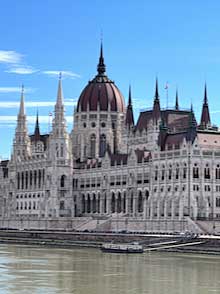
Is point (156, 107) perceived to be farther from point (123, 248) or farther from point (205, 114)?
point (123, 248)

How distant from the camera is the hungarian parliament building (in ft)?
500

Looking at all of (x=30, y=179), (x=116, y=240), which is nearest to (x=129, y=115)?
(x=30, y=179)

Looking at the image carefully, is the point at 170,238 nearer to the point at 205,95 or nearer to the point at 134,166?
the point at 134,166

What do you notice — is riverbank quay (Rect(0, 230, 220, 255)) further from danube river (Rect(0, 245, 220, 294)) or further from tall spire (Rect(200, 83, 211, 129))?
tall spire (Rect(200, 83, 211, 129))

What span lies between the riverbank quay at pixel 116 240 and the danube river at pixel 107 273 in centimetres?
508

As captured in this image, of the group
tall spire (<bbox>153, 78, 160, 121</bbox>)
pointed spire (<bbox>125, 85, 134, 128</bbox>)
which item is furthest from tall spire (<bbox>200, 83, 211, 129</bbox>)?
pointed spire (<bbox>125, 85, 134, 128</bbox>)

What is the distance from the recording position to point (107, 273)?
91.3m

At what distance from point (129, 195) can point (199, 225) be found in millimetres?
27849

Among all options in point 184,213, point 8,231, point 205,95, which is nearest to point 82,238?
point 184,213

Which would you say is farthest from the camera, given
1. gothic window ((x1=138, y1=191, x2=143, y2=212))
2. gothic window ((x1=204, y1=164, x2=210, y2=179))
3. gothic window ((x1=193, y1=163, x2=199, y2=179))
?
gothic window ((x1=138, y1=191, x2=143, y2=212))

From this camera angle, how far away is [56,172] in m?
184

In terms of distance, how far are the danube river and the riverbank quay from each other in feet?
16.7

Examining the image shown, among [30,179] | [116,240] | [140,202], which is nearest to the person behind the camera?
[116,240]

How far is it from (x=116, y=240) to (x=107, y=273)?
4610cm
